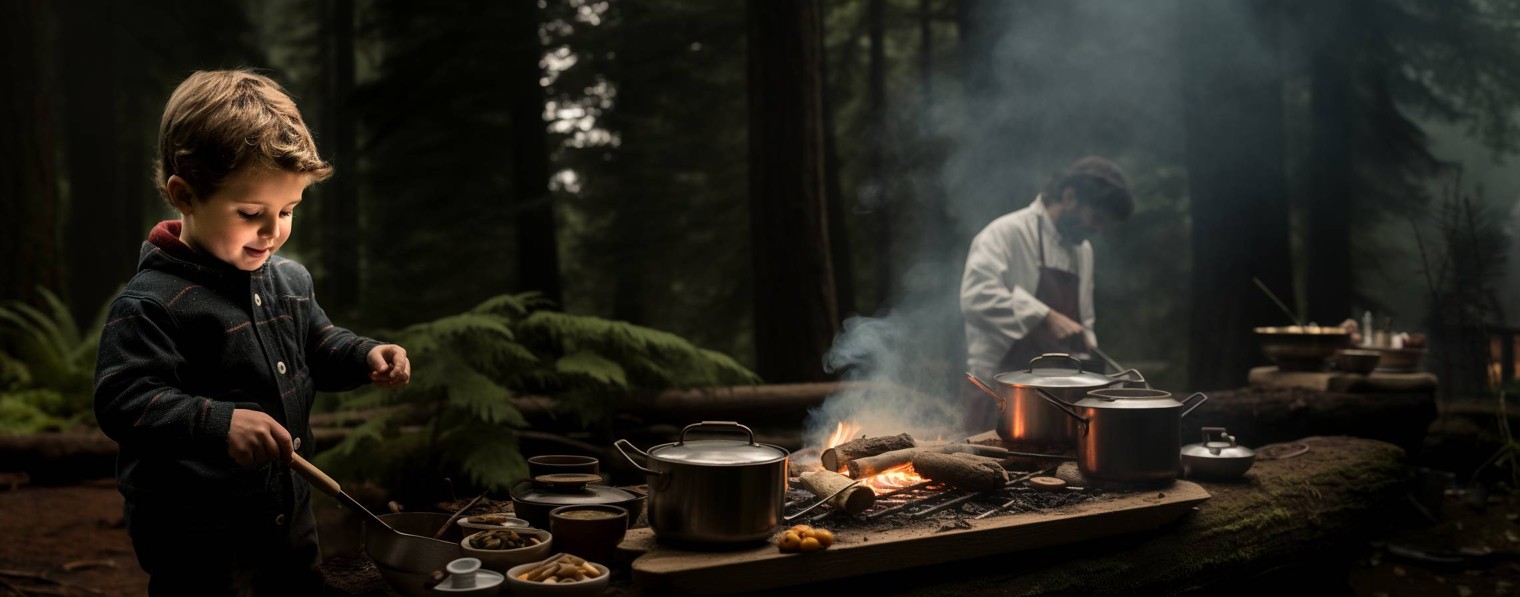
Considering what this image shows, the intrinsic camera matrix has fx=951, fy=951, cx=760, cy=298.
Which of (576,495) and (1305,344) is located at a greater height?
(1305,344)

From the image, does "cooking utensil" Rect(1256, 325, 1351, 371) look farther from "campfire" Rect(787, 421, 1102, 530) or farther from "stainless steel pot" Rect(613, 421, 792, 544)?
"stainless steel pot" Rect(613, 421, 792, 544)

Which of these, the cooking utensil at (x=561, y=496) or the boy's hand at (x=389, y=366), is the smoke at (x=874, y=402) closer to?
the cooking utensil at (x=561, y=496)

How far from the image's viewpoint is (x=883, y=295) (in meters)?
17.2

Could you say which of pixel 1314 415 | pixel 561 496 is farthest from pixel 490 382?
pixel 1314 415

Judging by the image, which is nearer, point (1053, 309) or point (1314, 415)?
point (1053, 309)

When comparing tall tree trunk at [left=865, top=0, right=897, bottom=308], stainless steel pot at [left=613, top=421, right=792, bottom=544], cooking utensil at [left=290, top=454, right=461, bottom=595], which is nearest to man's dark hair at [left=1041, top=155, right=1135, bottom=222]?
stainless steel pot at [left=613, top=421, right=792, bottom=544]

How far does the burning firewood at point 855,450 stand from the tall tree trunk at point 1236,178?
7.21 meters

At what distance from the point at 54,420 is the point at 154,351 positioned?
7.93 m

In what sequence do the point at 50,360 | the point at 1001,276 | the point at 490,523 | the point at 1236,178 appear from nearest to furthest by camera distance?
the point at 490,523 → the point at 1001,276 → the point at 50,360 → the point at 1236,178

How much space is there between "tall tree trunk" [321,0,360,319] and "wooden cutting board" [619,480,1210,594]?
9.61 meters

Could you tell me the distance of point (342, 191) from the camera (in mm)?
18516

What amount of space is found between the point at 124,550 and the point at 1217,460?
21.8 ft

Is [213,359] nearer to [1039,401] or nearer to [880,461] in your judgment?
[880,461]

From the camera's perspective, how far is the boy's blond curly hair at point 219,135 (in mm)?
2359
